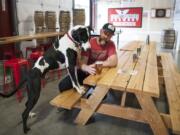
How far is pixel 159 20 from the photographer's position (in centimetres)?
943

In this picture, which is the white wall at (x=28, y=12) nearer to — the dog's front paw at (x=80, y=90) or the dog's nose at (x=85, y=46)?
the dog's nose at (x=85, y=46)

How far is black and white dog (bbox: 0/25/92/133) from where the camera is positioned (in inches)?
88.6

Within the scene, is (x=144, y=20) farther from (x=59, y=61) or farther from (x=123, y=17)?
(x=59, y=61)

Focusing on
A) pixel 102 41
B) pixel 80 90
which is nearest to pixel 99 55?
pixel 102 41

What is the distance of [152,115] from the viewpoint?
6.69ft

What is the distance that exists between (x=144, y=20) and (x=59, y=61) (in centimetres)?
824

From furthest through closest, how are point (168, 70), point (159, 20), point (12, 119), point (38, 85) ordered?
point (159, 20) < point (168, 70) < point (12, 119) < point (38, 85)

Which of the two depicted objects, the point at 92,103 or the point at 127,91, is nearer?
the point at 127,91

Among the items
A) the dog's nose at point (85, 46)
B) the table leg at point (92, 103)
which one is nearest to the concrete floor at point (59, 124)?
the table leg at point (92, 103)

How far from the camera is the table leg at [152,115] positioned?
6.51 ft

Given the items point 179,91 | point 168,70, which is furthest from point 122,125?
point 168,70

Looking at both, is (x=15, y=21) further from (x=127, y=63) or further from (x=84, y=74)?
(x=127, y=63)

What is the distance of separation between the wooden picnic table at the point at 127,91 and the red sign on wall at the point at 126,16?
7.77m

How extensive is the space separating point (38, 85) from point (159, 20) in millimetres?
8496
